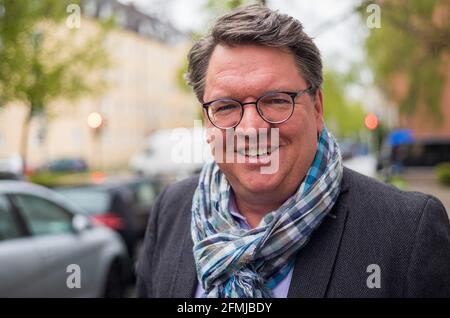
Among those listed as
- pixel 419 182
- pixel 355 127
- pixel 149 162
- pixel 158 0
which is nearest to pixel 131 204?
pixel 158 0

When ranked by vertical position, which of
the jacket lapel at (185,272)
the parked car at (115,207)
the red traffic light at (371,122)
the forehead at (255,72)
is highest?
the forehead at (255,72)

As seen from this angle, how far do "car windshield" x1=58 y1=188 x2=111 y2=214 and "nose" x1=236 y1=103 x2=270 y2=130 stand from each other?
675 centimetres

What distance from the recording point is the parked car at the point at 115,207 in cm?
822

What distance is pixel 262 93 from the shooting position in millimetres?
1724

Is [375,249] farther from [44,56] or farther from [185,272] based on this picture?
[44,56]

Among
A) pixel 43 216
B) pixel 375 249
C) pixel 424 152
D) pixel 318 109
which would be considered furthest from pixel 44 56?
pixel 424 152

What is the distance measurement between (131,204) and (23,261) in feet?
12.2

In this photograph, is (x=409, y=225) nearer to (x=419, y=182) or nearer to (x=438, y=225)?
(x=438, y=225)

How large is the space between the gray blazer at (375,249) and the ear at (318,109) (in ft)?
0.56

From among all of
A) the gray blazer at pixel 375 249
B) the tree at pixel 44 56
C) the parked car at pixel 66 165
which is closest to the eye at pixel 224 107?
the gray blazer at pixel 375 249

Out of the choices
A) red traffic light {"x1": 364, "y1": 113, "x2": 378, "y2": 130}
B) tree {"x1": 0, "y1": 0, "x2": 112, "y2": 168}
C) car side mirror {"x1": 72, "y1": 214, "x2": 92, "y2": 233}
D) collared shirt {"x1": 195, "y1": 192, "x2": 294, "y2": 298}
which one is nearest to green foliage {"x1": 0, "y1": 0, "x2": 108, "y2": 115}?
tree {"x1": 0, "y1": 0, "x2": 112, "y2": 168}

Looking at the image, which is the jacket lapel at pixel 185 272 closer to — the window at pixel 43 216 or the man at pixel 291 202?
the man at pixel 291 202

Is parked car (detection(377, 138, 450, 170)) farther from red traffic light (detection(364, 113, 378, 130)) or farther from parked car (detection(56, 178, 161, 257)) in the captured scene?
parked car (detection(56, 178, 161, 257))

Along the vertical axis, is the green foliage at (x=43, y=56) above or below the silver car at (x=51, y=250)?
above
